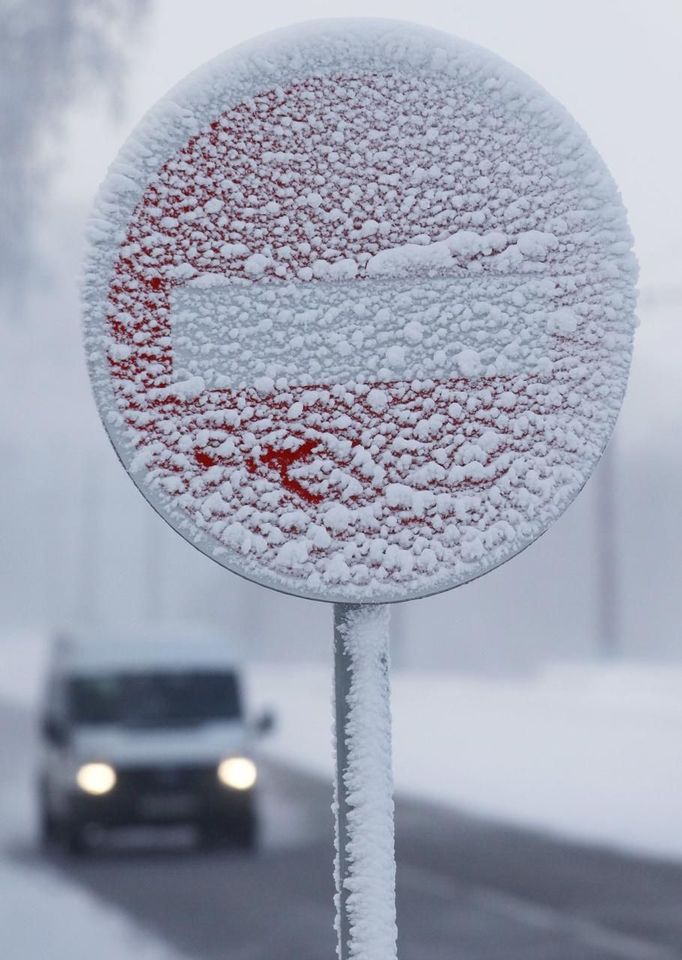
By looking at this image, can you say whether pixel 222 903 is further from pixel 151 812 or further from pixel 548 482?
pixel 548 482

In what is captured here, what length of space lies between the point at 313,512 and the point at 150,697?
13.4 m

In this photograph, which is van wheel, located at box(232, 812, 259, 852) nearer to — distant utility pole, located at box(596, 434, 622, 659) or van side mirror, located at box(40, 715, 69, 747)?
van side mirror, located at box(40, 715, 69, 747)

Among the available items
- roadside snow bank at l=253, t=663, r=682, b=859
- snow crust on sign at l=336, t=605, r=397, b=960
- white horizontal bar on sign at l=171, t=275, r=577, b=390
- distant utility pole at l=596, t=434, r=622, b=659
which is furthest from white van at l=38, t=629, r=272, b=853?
distant utility pole at l=596, t=434, r=622, b=659

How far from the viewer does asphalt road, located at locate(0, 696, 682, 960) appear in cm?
1066

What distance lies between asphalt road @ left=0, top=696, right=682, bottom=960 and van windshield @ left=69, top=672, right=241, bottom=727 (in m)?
1.02

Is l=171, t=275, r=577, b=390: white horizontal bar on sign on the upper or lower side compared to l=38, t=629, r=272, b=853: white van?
upper

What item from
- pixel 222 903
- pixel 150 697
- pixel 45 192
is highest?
pixel 45 192

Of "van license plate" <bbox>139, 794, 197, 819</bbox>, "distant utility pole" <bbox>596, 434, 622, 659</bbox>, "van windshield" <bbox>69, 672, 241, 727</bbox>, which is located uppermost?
"distant utility pole" <bbox>596, 434, 622, 659</bbox>

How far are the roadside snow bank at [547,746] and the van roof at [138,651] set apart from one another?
300 cm

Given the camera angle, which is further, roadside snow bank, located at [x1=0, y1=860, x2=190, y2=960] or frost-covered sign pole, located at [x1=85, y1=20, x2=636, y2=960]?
roadside snow bank, located at [x1=0, y1=860, x2=190, y2=960]

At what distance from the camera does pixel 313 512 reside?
2271 mm

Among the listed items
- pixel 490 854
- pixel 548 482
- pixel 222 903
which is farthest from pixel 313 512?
pixel 490 854

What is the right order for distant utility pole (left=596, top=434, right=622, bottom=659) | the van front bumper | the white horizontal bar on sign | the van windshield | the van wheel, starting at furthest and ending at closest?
1. distant utility pole (left=596, top=434, right=622, bottom=659)
2. the van wheel
3. the van windshield
4. the van front bumper
5. the white horizontal bar on sign

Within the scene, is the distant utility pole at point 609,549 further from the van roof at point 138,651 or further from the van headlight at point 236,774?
the van headlight at point 236,774
